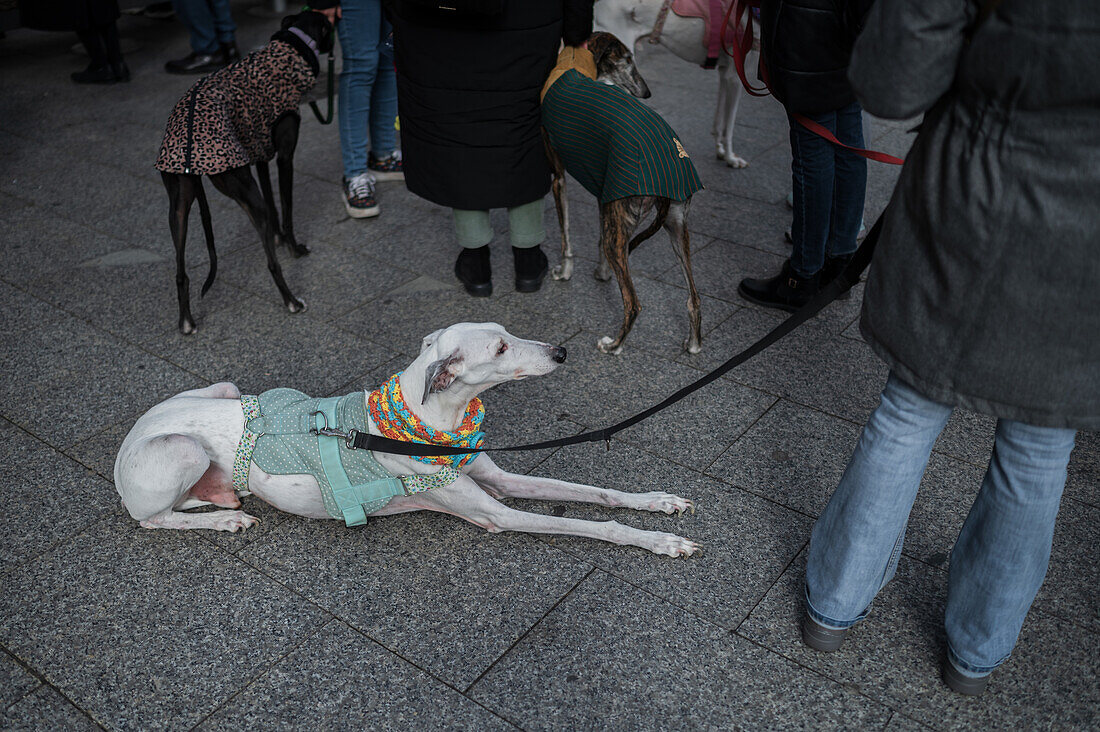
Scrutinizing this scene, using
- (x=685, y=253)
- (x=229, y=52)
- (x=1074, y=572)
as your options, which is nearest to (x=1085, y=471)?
(x=1074, y=572)

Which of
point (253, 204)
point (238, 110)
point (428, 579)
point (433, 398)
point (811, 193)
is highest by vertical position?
point (238, 110)

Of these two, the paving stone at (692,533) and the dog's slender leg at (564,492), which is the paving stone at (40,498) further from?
the paving stone at (692,533)

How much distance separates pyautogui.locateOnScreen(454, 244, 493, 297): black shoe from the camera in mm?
4391

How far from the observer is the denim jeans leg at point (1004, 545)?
1918 millimetres

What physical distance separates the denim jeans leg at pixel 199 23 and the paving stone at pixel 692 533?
6.82m

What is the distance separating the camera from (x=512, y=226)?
14.4 ft

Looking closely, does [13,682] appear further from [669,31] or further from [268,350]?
[669,31]

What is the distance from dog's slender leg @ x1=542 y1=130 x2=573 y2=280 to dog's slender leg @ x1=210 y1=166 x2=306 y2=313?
135 centimetres

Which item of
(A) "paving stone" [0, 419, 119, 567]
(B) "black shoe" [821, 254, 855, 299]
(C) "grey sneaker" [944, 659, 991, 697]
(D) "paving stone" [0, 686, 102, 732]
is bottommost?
(A) "paving stone" [0, 419, 119, 567]

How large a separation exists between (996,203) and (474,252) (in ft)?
9.75

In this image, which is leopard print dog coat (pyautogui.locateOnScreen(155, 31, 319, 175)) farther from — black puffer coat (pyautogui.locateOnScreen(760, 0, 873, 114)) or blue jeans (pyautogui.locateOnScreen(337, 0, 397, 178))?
black puffer coat (pyautogui.locateOnScreen(760, 0, 873, 114))

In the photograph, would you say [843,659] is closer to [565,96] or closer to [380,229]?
[565,96]

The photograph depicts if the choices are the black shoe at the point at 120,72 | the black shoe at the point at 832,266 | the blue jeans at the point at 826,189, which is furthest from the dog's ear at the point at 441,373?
the black shoe at the point at 120,72

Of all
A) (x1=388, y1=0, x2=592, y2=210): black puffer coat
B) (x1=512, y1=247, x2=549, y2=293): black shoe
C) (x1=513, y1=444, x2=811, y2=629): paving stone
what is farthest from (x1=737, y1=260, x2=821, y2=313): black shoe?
(x1=513, y1=444, x2=811, y2=629): paving stone
